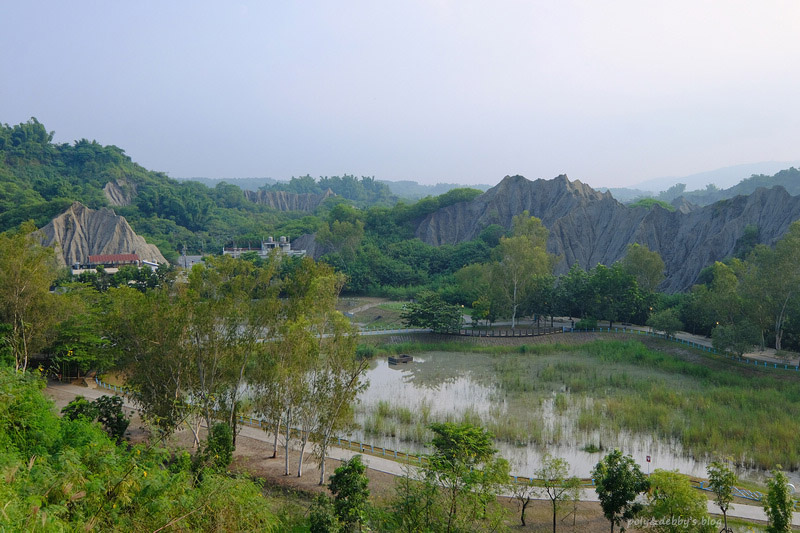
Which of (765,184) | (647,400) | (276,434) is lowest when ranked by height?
(647,400)

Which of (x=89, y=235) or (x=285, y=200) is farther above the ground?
(x=285, y=200)

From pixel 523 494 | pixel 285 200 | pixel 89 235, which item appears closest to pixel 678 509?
pixel 523 494

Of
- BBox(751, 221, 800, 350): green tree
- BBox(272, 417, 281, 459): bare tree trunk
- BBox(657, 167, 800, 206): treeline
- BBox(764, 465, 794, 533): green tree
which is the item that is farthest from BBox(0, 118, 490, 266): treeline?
BBox(657, 167, 800, 206): treeline

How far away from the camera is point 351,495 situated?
12.0m

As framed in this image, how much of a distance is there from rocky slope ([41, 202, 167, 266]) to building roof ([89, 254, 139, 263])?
4007mm

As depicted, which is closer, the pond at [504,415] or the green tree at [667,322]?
the pond at [504,415]

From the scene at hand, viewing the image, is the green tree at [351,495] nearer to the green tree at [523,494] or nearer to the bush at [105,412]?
the green tree at [523,494]

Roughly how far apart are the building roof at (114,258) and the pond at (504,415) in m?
36.9

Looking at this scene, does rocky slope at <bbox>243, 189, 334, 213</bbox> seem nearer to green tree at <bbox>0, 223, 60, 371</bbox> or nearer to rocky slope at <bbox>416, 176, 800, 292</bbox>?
rocky slope at <bbox>416, 176, 800, 292</bbox>

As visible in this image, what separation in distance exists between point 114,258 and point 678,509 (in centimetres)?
5557

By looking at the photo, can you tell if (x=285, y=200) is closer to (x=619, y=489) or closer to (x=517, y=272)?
(x=517, y=272)

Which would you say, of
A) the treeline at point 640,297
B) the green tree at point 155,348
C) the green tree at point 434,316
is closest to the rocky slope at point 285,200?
the treeline at point 640,297

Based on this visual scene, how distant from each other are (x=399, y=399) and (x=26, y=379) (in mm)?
13918

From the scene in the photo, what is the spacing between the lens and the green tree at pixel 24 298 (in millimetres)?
20406
